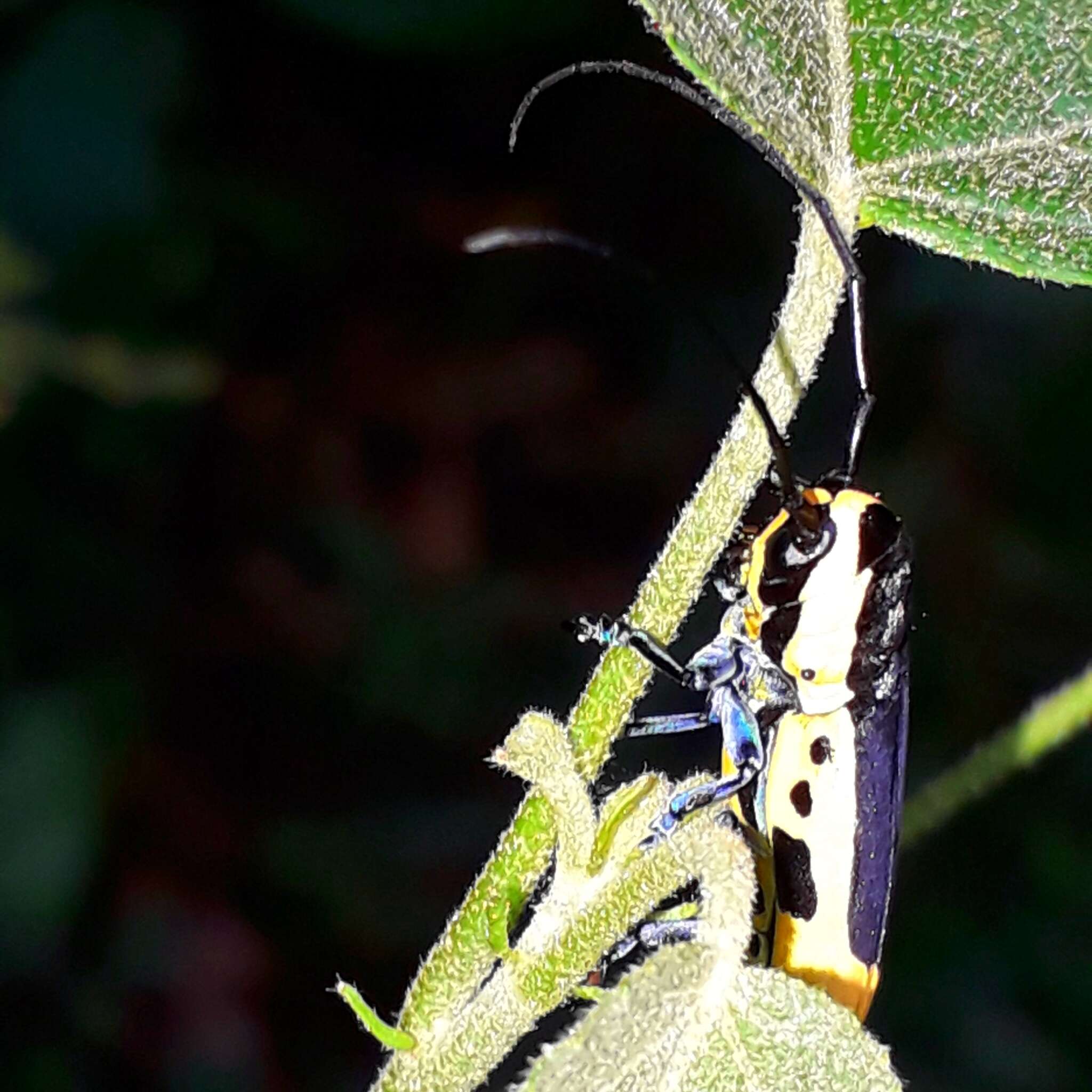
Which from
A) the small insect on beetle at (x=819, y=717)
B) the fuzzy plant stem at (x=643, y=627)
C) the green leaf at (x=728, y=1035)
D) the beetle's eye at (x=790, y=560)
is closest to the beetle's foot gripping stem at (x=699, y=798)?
the small insect on beetle at (x=819, y=717)

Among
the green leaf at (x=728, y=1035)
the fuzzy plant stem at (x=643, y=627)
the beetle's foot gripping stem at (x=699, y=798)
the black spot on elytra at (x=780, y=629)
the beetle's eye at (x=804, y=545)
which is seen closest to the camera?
the green leaf at (x=728, y=1035)

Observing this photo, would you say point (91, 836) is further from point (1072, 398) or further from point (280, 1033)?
point (1072, 398)

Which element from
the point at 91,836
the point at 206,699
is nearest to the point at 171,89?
the point at 206,699

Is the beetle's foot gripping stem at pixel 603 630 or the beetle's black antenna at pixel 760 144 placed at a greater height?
the beetle's black antenna at pixel 760 144

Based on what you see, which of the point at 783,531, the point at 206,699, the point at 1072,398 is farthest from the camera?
the point at 1072,398

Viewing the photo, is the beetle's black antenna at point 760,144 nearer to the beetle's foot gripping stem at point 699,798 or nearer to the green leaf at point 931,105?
the green leaf at point 931,105

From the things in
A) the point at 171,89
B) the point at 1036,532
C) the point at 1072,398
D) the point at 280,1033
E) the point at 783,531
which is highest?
the point at 1072,398

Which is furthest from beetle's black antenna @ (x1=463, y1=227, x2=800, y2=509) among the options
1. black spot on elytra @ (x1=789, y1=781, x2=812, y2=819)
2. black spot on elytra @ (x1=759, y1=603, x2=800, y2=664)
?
black spot on elytra @ (x1=789, y1=781, x2=812, y2=819)
